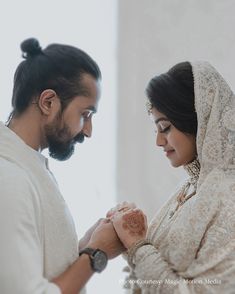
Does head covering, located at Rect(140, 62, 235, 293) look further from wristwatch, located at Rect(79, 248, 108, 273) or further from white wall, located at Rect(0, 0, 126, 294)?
white wall, located at Rect(0, 0, 126, 294)

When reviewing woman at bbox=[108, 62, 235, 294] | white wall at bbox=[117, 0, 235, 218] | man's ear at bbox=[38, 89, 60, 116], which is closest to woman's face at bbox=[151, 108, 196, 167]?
woman at bbox=[108, 62, 235, 294]

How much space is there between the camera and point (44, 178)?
127 centimetres

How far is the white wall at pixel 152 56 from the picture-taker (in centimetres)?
206

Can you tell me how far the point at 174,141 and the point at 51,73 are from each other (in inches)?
16.3

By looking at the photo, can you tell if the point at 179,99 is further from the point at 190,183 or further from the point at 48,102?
the point at 48,102

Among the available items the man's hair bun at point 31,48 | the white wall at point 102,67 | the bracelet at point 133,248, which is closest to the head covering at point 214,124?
the bracelet at point 133,248

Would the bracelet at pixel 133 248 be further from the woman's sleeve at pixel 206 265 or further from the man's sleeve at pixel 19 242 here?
the man's sleeve at pixel 19 242

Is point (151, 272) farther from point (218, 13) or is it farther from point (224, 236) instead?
point (218, 13)

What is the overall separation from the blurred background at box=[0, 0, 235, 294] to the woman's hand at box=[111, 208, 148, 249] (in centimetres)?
65

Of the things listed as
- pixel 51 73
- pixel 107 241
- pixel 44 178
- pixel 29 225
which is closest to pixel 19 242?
pixel 29 225

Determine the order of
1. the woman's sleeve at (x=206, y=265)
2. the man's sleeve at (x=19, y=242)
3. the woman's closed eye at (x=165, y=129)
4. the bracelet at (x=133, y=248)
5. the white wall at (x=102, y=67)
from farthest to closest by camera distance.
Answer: the white wall at (x=102, y=67) < the woman's closed eye at (x=165, y=129) < the bracelet at (x=133, y=248) < the woman's sleeve at (x=206, y=265) < the man's sleeve at (x=19, y=242)

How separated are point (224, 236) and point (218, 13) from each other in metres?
1.16

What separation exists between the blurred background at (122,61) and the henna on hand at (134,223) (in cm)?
65

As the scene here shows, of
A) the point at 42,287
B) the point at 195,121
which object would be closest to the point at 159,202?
the point at 195,121
